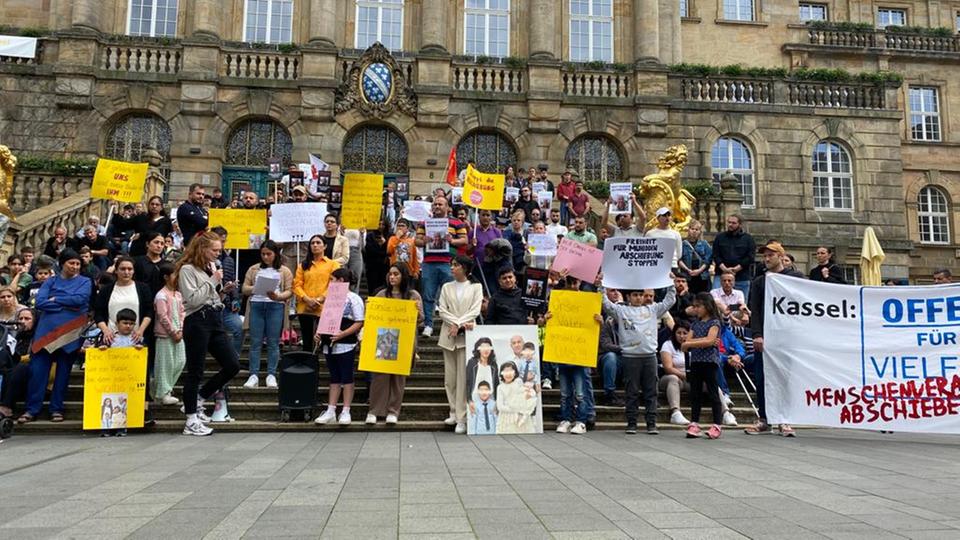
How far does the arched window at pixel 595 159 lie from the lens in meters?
22.9

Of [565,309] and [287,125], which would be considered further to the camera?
[287,125]

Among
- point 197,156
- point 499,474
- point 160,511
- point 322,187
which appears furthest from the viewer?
point 197,156

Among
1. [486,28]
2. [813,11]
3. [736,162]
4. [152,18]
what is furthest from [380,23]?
[813,11]

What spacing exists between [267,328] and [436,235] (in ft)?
10.1

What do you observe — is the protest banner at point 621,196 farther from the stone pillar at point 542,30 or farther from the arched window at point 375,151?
the stone pillar at point 542,30

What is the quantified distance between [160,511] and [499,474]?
2639 millimetres

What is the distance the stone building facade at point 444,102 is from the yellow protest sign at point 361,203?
9.17 meters

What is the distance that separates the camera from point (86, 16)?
21531mm

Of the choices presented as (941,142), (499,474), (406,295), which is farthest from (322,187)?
(941,142)

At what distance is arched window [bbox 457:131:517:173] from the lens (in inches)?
894

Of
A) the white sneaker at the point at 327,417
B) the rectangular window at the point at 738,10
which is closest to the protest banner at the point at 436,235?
the white sneaker at the point at 327,417

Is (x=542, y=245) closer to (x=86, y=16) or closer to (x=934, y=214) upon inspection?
(x=86, y=16)

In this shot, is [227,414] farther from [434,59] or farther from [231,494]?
[434,59]

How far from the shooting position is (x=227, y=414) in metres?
8.84
